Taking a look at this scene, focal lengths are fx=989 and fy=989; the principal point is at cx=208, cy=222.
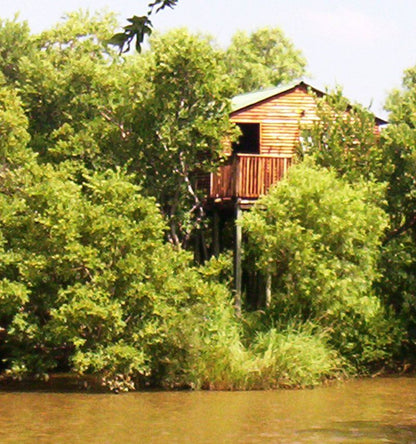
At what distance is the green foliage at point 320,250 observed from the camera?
25.4 m

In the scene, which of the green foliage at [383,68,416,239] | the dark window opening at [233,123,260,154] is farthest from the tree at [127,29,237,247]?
the green foliage at [383,68,416,239]

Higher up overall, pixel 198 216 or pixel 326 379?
pixel 198 216

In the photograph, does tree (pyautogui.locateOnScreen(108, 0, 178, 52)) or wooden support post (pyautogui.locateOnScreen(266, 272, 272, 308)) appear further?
wooden support post (pyautogui.locateOnScreen(266, 272, 272, 308))

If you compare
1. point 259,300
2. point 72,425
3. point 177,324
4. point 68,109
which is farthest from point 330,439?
point 68,109

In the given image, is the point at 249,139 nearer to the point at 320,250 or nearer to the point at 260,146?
the point at 260,146

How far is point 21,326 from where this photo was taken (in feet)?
76.4

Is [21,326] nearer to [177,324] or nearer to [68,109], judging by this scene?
[177,324]

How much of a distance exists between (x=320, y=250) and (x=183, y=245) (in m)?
7.46

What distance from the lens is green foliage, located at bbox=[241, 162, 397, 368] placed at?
83.4 ft

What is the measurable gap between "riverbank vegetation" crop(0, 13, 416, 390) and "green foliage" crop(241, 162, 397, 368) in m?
0.05

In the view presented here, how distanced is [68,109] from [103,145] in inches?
163

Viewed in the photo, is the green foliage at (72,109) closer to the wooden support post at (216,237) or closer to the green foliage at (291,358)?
the wooden support post at (216,237)

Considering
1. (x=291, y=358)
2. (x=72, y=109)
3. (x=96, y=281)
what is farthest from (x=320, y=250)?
(x=72, y=109)

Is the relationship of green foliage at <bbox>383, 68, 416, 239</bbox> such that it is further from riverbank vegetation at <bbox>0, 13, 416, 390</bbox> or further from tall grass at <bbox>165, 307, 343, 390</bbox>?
tall grass at <bbox>165, 307, 343, 390</bbox>
